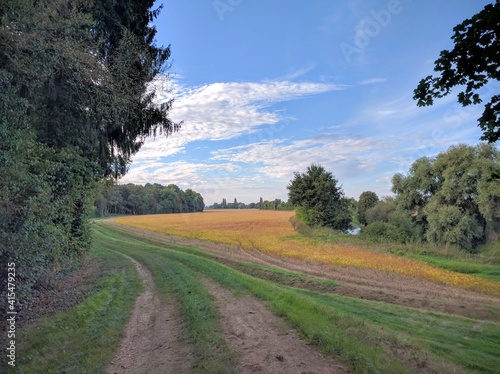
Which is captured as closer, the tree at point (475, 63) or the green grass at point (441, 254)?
the tree at point (475, 63)

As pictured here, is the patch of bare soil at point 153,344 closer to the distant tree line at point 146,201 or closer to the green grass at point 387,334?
the green grass at point 387,334

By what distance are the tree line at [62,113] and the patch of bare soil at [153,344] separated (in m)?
2.26

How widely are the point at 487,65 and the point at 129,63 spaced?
10.9m

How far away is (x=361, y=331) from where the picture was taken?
5.80 meters

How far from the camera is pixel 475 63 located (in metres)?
4.11

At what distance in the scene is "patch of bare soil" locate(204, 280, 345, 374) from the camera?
4547 mm

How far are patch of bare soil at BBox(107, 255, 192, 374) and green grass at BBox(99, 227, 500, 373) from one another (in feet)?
5.49

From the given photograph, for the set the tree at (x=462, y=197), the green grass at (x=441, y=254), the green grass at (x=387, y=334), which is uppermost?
the tree at (x=462, y=197)

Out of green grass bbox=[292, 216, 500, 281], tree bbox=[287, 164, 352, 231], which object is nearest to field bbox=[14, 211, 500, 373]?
green grass bbox=[292, 216, 500, 281]

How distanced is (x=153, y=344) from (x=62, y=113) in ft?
25.4

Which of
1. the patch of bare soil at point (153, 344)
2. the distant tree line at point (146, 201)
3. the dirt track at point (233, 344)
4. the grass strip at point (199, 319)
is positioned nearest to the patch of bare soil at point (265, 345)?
the dirt track at point (233, 344)

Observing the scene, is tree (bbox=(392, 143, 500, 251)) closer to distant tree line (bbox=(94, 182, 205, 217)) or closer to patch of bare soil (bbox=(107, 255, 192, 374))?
patch of bare soil (bbox=(107, 255, 192, 374))

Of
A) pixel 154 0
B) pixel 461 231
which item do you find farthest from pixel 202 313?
pixel 461 231

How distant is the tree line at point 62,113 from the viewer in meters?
6.06
